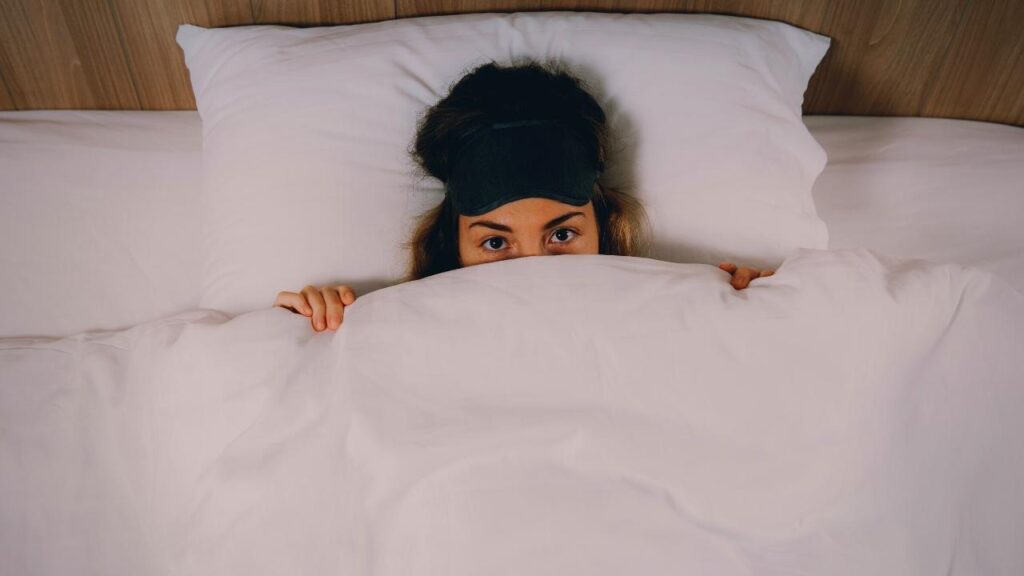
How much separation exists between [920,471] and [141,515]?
3.01 feet

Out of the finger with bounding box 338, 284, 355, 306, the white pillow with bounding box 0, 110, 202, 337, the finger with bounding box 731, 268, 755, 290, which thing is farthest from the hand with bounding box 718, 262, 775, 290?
the white pillow with bounding box 0, 110, 202, 337

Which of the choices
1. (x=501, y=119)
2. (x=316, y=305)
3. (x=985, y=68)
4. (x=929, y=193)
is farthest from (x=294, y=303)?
(x=985, y=68)

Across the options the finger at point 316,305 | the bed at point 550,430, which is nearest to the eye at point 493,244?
the bed at point 550,430

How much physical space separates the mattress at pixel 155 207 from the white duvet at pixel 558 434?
254 millimetres

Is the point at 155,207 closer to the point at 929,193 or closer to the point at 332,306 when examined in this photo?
the point at 332,306

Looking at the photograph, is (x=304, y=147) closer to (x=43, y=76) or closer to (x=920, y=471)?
(x=43, y=76)

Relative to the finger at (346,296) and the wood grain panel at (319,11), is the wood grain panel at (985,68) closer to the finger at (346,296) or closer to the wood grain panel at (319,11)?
the wood grain panel at (319,11)

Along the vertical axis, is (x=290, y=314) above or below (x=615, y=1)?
below

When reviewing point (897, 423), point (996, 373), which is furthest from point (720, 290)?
point (996, 373)

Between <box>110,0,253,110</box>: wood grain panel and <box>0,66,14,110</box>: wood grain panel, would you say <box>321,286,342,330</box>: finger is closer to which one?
<box>110,0,253,110</box>: wood grain panel

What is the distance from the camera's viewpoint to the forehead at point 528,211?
928mm

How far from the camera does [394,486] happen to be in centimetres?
69

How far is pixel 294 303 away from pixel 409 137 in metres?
0.36

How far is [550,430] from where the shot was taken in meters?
0.71
